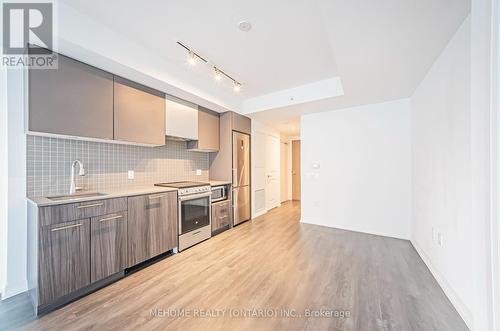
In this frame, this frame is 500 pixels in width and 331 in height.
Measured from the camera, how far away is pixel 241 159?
13.5 feet

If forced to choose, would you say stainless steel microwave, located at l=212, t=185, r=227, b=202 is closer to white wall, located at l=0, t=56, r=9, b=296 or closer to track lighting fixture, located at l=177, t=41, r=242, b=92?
track lighting fixture, located at l=177, t=41, r=242, b=92

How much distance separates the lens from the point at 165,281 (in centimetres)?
205

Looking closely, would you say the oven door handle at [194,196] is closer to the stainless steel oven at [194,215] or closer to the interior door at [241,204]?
the stainless steel oven at [194,215]

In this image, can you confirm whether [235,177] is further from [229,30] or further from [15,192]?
[15,192]

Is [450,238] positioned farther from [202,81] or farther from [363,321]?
[202,81]

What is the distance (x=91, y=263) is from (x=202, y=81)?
2680mm

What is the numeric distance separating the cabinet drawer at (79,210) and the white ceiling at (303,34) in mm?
1772

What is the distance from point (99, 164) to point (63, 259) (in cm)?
113

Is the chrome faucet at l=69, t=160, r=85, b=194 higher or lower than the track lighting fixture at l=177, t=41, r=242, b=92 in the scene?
lower

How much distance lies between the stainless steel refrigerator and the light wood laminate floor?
3.84 ft

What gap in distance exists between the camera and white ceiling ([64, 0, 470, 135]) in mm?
1536

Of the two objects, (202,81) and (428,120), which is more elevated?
(202,81)

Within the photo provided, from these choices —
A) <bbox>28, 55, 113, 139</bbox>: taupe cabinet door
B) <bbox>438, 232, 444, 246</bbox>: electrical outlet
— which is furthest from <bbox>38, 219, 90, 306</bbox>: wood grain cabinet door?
<bbox>438, 232, 444, 246</bbox>: electrical outlet

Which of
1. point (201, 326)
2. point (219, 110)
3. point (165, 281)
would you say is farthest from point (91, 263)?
point (219, 110)
